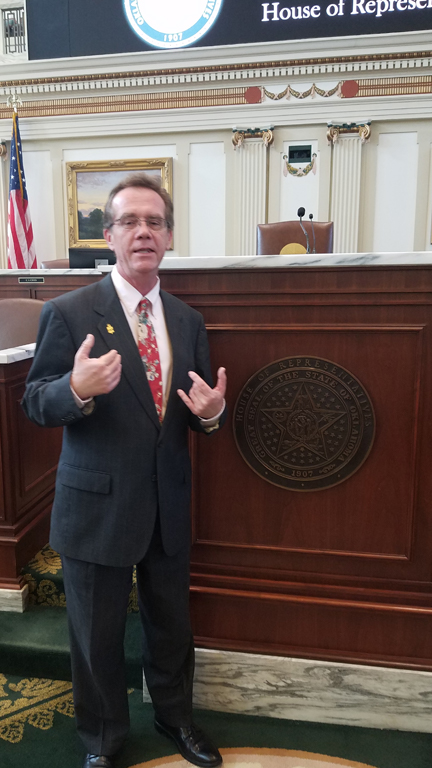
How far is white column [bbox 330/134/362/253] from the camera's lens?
5.51m

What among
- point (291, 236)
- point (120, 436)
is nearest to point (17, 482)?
point (120, 436)

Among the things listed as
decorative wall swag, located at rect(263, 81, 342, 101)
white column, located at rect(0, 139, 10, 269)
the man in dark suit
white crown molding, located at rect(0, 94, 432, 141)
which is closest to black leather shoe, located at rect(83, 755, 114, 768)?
the man in dark suit

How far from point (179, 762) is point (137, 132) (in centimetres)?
587

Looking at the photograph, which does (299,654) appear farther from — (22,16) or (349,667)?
(22,16)

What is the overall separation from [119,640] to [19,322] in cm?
186

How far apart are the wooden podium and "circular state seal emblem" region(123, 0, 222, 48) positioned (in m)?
5.15

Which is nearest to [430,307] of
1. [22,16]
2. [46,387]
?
[46,387]

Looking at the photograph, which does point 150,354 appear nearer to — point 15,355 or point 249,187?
point 15,355

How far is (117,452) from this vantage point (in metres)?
1.33

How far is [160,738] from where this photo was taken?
1.65m

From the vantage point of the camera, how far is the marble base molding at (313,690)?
1.68 m

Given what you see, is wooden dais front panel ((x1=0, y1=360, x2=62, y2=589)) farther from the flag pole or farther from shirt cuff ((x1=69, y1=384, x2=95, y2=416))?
the flag pole

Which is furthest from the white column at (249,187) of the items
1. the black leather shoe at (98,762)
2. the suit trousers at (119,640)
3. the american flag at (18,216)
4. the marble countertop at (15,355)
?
the black leather shoe at (98,762)

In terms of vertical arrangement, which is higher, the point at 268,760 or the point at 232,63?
the point at 232,63
